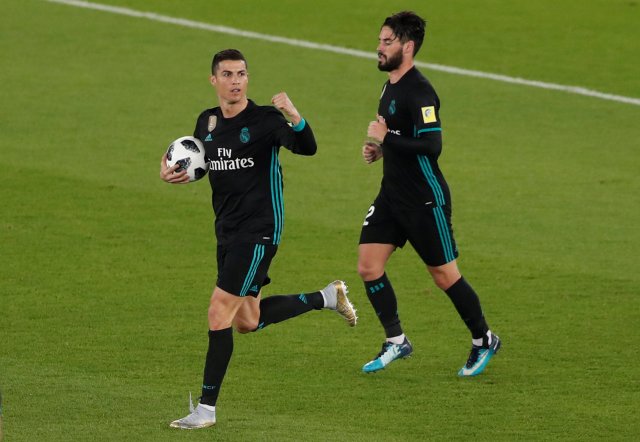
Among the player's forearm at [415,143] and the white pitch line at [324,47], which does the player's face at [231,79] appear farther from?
the white pitch line at [324,47]

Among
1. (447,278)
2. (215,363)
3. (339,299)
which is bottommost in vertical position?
(215,363)

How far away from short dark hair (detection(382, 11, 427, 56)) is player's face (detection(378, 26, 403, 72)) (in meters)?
0.03

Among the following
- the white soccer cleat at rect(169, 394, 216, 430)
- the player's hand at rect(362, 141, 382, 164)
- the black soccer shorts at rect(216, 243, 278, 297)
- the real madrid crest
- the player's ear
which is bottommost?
the white soccer cleat at rect(169, 394, 216, 430)

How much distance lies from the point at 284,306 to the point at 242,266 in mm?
1013

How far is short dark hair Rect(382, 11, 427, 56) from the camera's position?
9484mm

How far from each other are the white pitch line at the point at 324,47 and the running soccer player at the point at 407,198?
9.34 metres

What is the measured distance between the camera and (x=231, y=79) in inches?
345

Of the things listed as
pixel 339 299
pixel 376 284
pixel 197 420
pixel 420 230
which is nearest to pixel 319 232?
pixel 339 299

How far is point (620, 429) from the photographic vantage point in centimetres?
861

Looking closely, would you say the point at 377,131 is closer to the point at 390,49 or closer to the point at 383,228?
the point at 390,49

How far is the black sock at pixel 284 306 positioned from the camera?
9602mm

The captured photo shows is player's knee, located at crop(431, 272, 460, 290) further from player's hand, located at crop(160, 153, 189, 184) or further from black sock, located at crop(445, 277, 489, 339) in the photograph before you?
player's hand, located at crop(160, 153, 189, 184)

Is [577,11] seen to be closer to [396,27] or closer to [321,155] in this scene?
[321,155]

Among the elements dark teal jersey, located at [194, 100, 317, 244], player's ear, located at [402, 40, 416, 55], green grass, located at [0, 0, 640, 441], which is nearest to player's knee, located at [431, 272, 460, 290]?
green grass, located at [0, 0, 640, 441]
